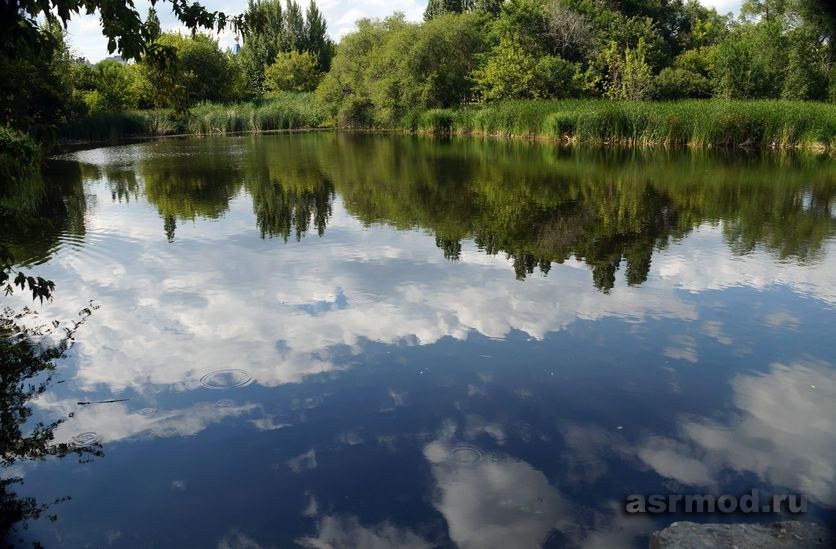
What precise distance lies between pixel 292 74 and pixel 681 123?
160 feet

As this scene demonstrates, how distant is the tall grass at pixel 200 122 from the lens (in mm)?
44094

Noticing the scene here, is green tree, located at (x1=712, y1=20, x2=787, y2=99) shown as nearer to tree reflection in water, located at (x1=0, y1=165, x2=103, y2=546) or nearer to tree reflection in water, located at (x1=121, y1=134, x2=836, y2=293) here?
tree reflection in water, located at (x1=121, y1=134, x2=836, y2=293)

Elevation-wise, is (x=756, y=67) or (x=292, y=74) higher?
(x=292, y=74)

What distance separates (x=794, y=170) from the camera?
20.1m

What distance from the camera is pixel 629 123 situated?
3042 centimetres

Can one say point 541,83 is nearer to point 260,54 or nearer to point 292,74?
point 292,74

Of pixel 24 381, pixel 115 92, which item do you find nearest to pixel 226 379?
pixel 24 381

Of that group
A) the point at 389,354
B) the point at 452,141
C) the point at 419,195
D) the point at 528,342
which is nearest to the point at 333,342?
the point at 389,354

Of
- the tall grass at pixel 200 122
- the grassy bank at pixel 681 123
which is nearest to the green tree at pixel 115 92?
the tall grass at pixel 200 122

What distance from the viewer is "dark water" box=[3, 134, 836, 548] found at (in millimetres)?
4090

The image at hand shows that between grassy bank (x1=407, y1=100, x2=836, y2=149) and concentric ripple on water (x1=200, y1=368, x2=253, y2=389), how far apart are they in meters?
27.3

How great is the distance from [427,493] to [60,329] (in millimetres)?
5016

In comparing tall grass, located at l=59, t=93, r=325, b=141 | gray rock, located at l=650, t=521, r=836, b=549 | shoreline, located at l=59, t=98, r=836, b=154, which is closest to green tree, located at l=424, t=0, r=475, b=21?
tall grass, located at l=59, t=93, r=325, b=141

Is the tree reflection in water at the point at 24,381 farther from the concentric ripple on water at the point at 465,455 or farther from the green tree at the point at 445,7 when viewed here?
the green tree at the point at 445,7
